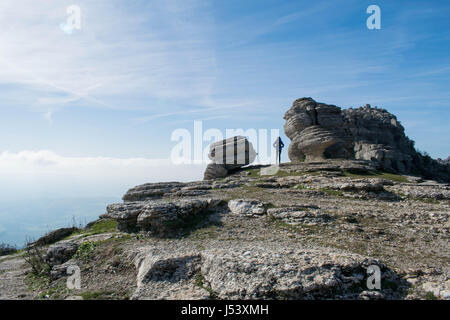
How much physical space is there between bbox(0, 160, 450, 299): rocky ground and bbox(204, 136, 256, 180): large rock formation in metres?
20.6

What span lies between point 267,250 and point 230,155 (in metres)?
36.1

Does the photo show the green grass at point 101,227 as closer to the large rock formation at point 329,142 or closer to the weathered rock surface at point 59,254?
the weathered rock surface at point 59,254

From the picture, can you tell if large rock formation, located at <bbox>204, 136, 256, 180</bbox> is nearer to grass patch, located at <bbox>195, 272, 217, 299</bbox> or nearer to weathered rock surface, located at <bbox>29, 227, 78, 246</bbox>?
weathered rock surface, located at <bbox>29, 227, 78, 246</bbox>

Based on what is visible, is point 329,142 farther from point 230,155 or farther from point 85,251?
point 85,251

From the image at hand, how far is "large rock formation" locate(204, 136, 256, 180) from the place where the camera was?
4762 centimetres

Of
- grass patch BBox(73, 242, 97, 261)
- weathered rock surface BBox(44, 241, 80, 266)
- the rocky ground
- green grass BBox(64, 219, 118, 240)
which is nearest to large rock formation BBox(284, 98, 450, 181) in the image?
the rocky ground

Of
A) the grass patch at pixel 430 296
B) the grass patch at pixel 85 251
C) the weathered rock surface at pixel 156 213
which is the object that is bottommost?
the grass patch at pixel 85 251

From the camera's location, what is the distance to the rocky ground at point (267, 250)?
11.0m

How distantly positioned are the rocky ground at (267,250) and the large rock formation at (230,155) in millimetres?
20561

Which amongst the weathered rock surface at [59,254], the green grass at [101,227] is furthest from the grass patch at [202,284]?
the green grass at [101,227]

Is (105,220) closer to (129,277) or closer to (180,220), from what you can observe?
(180,220)
